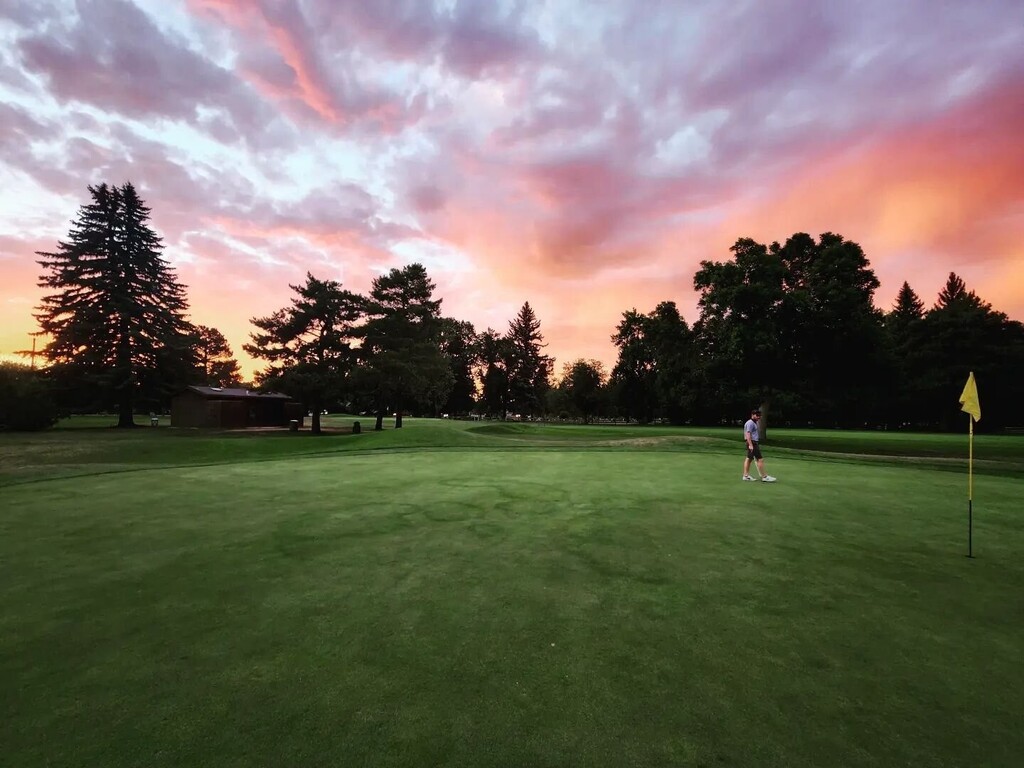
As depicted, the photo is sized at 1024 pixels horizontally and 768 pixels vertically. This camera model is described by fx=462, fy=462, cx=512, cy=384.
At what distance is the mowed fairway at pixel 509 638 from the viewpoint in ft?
9.55

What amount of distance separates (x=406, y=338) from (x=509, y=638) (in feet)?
125

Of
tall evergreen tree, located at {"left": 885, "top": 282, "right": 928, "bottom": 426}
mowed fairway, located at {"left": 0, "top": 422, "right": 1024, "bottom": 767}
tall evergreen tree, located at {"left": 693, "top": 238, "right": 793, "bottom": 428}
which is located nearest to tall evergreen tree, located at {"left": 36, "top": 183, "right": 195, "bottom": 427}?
mowed fairway, located at {"left": 0, "top": 422, "right": 1024, "bottom": 767}

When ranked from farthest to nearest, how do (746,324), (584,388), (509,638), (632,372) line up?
(584,388) → (632,372) → (746,324) → (509,638)

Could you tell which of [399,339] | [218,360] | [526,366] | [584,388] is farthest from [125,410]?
[584,388]

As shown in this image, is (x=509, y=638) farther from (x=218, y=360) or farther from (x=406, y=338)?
(x=218, y=360)

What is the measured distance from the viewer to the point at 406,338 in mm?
40562

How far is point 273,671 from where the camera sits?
3658 millimetres

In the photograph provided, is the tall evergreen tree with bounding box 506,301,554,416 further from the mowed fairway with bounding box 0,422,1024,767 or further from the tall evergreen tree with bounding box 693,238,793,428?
the mowed fairway with bounding box 0,422,1024,767

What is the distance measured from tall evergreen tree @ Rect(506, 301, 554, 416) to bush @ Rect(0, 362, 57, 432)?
71270 mm

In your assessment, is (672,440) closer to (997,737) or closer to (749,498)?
(749,498)

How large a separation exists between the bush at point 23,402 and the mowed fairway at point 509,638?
36.5 metres

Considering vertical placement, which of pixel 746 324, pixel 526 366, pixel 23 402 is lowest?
pixel 23 402

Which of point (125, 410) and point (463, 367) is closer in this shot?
point (125, 410)

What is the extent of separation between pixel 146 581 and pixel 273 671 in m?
3.18
